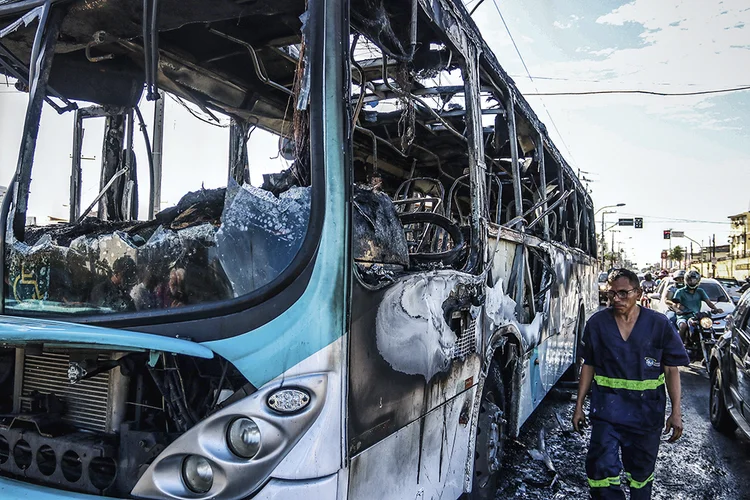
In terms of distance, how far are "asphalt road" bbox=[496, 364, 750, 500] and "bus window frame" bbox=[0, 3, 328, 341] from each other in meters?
2.86

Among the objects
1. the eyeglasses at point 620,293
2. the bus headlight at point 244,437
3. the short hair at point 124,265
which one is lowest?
the bus headlight at point 244,437

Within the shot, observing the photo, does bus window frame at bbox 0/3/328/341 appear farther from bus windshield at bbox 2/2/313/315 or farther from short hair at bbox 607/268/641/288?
short hair at bbox 607/268/641/288

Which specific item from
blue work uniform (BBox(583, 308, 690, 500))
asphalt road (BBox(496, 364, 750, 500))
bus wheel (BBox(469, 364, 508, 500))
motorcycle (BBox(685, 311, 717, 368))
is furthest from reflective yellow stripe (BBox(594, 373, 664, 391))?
motorcycle (BBox(685, 311, 717, 368))

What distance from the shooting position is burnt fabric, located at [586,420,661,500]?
311 cm

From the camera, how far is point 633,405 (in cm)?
316

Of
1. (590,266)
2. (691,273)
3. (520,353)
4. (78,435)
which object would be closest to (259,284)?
(78,435)

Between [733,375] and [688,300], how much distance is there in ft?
15.5

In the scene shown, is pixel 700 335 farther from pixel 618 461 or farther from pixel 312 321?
pixel 312 321

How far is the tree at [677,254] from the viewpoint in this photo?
8731 centimetres

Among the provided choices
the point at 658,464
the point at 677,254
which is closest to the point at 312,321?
the point at 658,464

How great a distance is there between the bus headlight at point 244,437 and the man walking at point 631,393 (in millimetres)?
2370

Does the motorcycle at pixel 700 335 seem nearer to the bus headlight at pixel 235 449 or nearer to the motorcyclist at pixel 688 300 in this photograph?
the motorcyclist at pixel 688 300

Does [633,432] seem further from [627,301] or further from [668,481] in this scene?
[668,481]

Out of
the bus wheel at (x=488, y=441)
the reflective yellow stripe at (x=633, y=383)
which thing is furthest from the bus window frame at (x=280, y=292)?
the reflective yellow stripe at (x=633, y=383)
